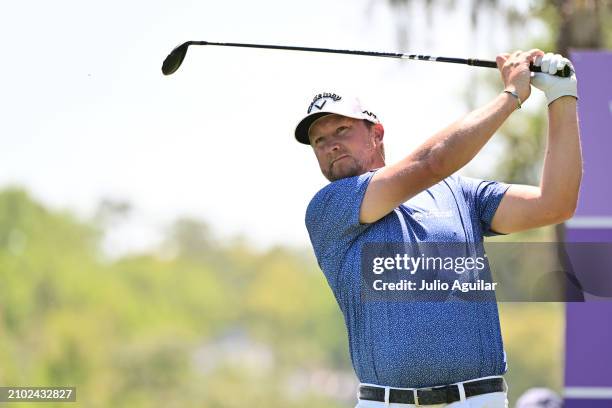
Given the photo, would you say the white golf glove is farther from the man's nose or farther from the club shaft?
the man's nose

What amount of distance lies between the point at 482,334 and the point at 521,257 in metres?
3.28

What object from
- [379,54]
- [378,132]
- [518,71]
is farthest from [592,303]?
[518,71]

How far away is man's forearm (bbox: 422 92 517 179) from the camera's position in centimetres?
433

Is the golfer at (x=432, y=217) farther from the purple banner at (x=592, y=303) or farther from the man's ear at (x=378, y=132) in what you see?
the purple banner at (x=592, y=303)

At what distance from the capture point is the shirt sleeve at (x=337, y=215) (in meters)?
4.58

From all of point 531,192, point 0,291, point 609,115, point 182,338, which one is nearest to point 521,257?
point 609,115

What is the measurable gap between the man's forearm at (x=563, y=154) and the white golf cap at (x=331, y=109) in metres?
0.71

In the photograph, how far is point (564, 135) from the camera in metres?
4.51

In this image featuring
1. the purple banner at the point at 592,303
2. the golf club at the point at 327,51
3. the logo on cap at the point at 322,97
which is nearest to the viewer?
the golf club at the point at 327,51

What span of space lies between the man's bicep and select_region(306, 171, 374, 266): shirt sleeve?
525 millimetres

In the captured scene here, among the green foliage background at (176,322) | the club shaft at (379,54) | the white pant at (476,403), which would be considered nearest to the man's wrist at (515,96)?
the club shaft at (379,54)

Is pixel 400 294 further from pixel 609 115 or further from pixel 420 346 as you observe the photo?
pixel 609 115

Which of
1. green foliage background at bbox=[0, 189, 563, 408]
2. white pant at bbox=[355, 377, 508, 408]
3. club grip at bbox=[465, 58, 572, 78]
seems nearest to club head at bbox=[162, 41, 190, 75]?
club grip at bbox=[465, 58, 572, 78]

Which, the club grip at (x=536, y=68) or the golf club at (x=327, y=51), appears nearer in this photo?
the club grip at (x=536, y=68)
